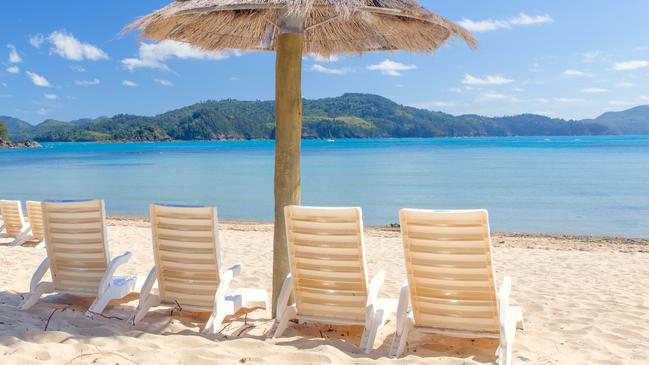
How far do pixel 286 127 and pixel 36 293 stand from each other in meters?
2.17

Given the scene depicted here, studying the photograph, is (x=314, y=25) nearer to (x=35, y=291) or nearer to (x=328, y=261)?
(x=328, y=261)

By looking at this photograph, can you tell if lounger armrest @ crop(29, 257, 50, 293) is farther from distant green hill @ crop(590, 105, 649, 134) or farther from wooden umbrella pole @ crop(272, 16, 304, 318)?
distant green hill @ crop(590, 105, 649, 134)

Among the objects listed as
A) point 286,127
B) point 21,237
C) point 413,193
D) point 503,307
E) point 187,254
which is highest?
point 286,127

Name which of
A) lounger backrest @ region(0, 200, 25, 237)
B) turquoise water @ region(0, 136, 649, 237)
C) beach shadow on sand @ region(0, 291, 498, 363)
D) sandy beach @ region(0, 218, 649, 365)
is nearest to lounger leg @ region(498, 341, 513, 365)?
sandy beach @ region(0, 218, 649, 365)

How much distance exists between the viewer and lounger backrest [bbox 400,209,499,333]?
3.37m

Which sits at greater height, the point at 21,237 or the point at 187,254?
the point at 187,254

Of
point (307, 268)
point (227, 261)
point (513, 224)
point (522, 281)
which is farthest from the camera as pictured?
point (513, 224)

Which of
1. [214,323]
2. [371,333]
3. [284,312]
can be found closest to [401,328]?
[371,333]

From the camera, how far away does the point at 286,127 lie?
15.0 ft

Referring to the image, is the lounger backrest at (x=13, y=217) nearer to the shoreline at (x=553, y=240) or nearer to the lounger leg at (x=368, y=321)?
the shoreline at (x=553, y=240)

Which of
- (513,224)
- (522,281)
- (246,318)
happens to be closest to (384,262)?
(522,281)

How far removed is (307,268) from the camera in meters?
3.83

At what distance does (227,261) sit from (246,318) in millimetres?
3787

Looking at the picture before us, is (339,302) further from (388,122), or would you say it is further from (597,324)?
(388,122)
